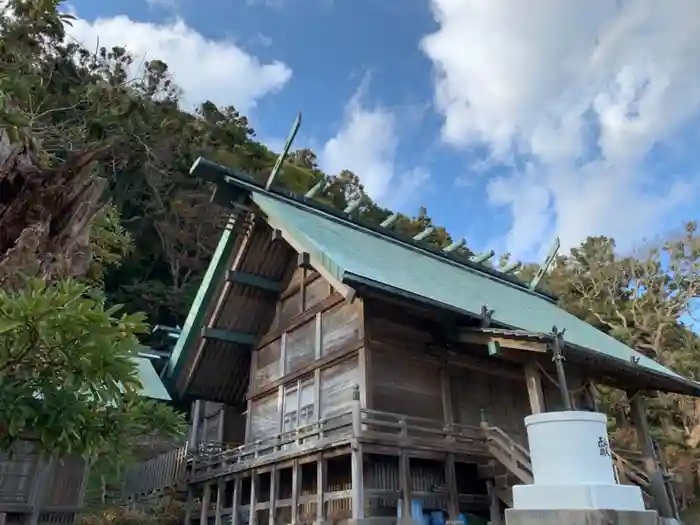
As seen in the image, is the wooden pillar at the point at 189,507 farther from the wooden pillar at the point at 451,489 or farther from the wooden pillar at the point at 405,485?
the wooden pillar at the point at 451,489

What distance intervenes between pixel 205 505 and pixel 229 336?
401 centimetres

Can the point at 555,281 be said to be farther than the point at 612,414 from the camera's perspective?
Yes

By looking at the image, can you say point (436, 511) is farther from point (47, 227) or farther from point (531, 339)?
point (47, 227)

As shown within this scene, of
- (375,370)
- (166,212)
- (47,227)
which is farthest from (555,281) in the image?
(47,227)

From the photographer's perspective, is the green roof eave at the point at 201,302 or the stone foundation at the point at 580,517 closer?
the stone foundation at the point at 580,517

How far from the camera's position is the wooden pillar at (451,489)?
9.38 meters

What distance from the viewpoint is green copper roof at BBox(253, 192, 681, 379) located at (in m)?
9.87

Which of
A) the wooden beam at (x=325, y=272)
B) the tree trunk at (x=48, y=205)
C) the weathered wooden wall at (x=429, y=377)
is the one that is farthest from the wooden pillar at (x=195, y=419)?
the tree trunk at (x=48, y=205)

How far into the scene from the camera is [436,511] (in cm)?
956

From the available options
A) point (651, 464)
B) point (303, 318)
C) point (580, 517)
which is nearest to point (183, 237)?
point (303, 318)

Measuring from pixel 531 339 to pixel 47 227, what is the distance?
23.1 feet

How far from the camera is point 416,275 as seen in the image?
1184 centimetres

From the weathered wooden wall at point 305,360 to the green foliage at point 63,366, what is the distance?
5972mm

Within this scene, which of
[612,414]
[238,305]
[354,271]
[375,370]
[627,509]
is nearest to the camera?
[627,509]
